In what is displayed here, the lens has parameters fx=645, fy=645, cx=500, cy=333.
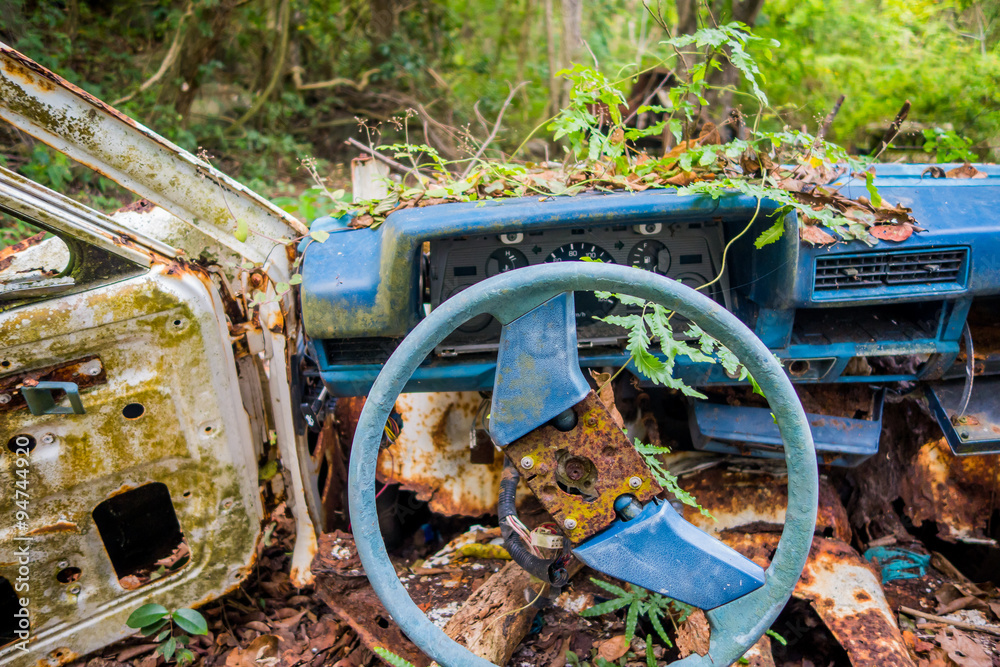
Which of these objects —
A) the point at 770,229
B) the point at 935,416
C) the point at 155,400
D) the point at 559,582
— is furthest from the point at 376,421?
the point at 935,416

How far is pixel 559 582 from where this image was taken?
1410mm

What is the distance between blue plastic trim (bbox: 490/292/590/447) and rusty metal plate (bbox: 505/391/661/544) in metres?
0.04

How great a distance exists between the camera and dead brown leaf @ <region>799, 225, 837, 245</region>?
1.68 meters

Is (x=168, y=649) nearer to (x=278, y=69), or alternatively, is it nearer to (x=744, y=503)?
(x=744, y=503)

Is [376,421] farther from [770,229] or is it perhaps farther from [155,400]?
[770,229]

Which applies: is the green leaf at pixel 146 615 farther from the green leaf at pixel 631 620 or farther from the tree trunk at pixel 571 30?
the tree trunk at pixel 571 30

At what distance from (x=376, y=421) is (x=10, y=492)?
1144 millimetres

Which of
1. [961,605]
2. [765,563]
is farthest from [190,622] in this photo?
[961,605]

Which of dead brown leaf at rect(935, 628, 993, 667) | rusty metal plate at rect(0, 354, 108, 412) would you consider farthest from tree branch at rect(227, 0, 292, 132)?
dead brown leaf at rect(935, 628, 993, 667)

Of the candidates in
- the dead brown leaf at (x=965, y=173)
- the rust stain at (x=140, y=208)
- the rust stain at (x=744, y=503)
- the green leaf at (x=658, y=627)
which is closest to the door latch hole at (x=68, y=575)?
the rust stain at (x=140, y=208)

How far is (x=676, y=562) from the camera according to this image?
4.02ft

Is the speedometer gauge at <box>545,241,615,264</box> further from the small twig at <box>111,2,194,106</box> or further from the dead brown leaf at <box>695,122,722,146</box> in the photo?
the small twig at <box>111,2,194,106</box>

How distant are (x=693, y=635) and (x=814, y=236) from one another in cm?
109

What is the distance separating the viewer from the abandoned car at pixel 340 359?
1.61 meters
